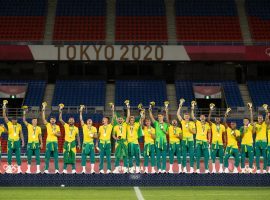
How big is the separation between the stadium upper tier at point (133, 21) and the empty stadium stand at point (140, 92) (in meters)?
2.75

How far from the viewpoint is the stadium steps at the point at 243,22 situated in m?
40.9

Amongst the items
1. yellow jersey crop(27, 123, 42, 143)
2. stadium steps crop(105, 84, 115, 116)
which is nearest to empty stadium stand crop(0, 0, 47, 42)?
Result: stadium steps crop(105, 84, 115, 116)

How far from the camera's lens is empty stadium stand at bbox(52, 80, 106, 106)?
38375mm

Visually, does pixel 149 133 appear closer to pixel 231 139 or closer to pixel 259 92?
pixel 231 139

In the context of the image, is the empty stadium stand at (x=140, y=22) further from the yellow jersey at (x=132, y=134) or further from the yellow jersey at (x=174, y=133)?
the yellow jersey at (x=132, y=134)

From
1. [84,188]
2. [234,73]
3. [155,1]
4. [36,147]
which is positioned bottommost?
[84,188]

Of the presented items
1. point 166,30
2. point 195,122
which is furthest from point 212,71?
point 195,122

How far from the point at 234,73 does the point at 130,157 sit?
22.3 metres

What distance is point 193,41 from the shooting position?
39.9 meters

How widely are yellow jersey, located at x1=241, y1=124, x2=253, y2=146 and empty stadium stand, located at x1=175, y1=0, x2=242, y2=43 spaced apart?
19.7 m

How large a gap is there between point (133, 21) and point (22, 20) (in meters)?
7.54

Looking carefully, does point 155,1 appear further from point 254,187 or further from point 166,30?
point 254,187
